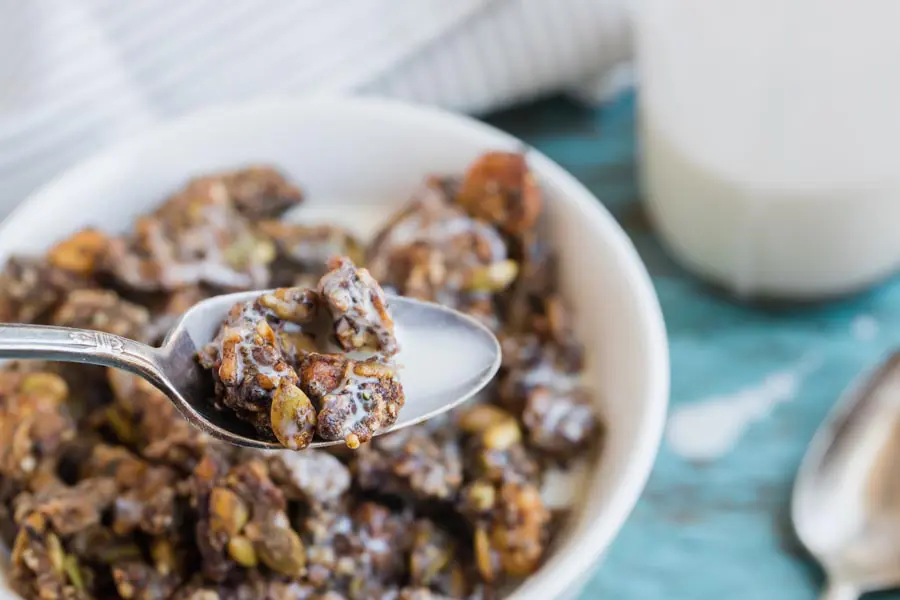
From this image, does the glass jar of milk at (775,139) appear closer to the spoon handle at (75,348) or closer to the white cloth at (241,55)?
the white cloth at (241,55)

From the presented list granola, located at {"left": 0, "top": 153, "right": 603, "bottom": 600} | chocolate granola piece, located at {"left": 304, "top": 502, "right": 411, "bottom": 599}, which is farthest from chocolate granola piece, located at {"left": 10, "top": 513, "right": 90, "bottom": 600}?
chocolate granola piece, located at {"left": 304, "top": 502, "right": 411, "bottom": 599}

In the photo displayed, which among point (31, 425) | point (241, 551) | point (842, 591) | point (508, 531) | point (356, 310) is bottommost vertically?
point (842, 591)

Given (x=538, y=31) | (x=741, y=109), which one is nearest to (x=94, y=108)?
(x=538, y=31)

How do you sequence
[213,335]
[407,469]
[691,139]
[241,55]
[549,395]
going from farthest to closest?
[241,55] < [691,139] < [549,395] < [407,469] < [213,335]


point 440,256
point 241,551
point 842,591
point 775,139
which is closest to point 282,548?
point 241,551

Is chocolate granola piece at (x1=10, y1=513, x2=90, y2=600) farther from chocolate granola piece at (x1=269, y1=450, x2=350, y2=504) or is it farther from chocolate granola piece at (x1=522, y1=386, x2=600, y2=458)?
chocolate granola piece at (x1=522, y1=386, x2=600, y2=458)

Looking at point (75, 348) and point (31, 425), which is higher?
point (75, 348)

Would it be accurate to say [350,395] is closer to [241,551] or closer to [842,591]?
[241,551]
